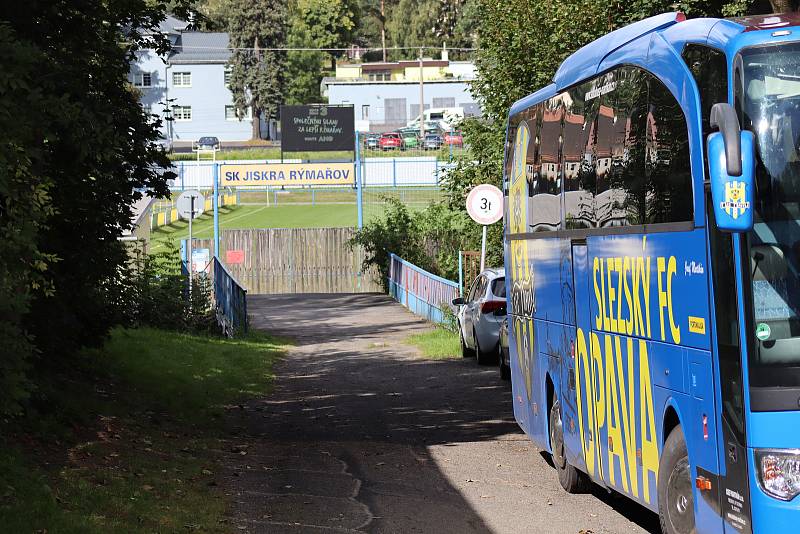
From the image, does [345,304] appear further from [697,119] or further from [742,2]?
[697,119]

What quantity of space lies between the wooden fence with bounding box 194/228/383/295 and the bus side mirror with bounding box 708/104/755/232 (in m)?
44.5

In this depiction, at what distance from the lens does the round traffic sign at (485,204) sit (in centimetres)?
2586

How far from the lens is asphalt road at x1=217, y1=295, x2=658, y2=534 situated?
1026cm

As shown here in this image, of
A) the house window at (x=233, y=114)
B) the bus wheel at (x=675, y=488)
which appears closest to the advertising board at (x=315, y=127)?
the house window at (x=233, y=114)

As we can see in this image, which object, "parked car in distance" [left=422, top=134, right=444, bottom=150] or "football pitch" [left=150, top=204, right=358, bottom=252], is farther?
"parked car in distance" [left=422, top=134, right=444, bottom=150]

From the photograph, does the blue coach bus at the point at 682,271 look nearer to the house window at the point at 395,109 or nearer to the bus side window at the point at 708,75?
the bus side window at the point at 708,75

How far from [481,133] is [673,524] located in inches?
917

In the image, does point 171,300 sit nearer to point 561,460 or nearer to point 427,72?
point 561,460

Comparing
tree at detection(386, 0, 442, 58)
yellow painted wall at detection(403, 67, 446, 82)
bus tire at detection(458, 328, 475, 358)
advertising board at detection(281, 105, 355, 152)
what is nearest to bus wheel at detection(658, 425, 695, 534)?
bus tire at detection(458, 328, 475, 358)

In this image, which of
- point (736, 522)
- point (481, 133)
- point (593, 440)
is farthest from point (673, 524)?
point (481, 133)

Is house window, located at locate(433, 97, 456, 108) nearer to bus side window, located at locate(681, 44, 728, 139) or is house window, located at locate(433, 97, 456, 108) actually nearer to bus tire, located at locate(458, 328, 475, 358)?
bus tire, located at locate(458, 328, 475, 358)

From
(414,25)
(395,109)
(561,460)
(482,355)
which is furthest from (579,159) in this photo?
(414,25)

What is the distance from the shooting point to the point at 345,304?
45.4 meters

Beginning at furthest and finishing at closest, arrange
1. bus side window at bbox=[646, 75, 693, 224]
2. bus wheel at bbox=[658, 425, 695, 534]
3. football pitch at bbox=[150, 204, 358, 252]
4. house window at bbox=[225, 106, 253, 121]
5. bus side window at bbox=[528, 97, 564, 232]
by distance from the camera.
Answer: house window at bbox=[225, 106, 253, 121] < football pitch at bbox=[150, 204, 358, 252] < bus side window at bbox=[528, 97, 564, 232] < bus wheel at bbox=[658, 425, 695, 534] < bus side window at bbox=[646, 75, 693, 224]
